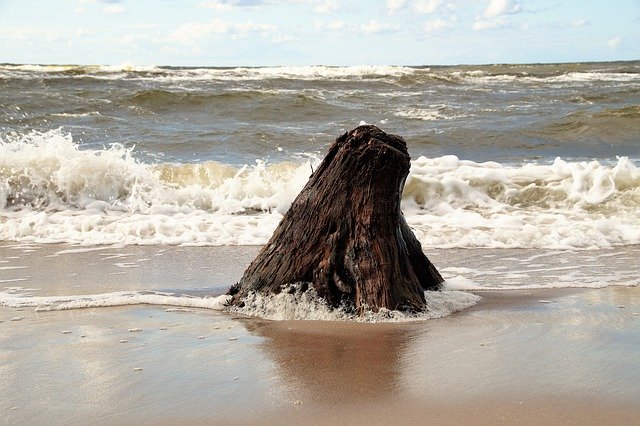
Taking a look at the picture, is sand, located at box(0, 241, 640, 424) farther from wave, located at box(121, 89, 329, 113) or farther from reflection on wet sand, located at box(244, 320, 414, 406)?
wave, located at box(121, 89, 329, 113)

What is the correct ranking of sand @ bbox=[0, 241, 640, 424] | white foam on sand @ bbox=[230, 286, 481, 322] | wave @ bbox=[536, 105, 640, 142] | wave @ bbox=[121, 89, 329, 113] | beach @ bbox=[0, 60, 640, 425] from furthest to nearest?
1. wave @ bbox=[121, 89, 329, 113]
2. wave @ bbox=[536, 105, 640, 142]
3. white foam on sand @ bbox=[230, 286, 481, 322]
4. beach @ bbox=[0, 60, 640, 425]
5. sand @ bbox=[0, 241, 640, 424]

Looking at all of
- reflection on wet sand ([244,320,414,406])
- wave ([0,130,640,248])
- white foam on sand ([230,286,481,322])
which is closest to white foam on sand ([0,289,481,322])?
white foam on sand ([230,286,481,322])

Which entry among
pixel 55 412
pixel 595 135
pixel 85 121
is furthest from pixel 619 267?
pixel 85 121

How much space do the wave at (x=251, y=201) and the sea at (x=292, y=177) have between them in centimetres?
2

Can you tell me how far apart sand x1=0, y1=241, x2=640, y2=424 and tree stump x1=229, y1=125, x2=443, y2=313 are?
236mm

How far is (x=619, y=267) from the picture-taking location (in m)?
6.79

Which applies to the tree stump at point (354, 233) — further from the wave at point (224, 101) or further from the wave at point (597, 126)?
the wave at point (224, 101)

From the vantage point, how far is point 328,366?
155 inches

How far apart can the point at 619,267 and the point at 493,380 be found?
355 cm

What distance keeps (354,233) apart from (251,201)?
17.4 feet

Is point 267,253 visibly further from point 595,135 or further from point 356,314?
point 595,135

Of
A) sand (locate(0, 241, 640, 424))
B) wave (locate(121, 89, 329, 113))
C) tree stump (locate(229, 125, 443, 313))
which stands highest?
wave (locate(121, 89, 329, 113))

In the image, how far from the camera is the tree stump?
4.80 m

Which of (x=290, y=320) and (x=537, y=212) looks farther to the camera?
(x=537, y=212)
